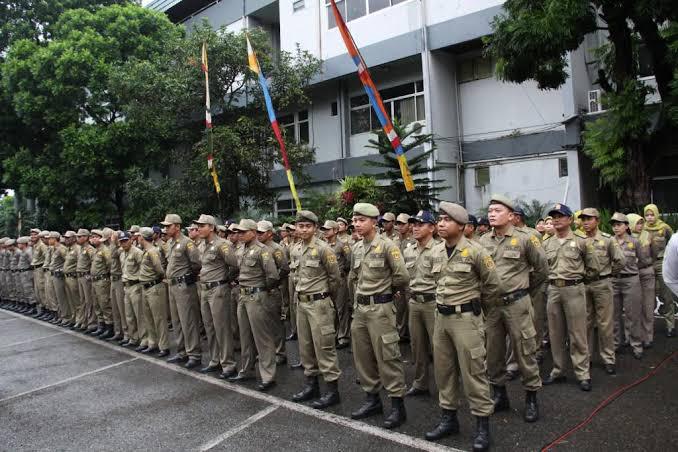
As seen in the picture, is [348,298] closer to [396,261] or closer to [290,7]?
[396,261]

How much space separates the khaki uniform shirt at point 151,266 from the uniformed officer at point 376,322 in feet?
13.4

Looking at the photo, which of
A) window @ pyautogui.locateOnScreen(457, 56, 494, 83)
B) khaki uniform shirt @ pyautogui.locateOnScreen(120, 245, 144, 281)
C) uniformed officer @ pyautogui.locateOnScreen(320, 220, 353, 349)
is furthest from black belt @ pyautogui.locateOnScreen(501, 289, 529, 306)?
window @ pyautogui.locateOnScreen(457, 56, 494, 83)

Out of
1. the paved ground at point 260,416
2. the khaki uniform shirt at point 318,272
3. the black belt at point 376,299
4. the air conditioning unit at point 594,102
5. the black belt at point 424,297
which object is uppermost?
the air conditioning unit at point 594,102

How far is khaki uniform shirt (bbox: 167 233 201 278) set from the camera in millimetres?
7316

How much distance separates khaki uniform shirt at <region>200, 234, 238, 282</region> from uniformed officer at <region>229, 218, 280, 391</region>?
0.43 meters

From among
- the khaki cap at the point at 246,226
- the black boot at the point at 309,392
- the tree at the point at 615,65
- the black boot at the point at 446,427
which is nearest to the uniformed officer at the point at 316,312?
the black boot at the point at 309,392

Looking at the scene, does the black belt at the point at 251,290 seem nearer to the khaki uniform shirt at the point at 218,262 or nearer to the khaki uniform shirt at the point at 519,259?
the khaki uniform shirt at the point at 218,262

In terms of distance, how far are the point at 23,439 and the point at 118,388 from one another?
1.44 meters

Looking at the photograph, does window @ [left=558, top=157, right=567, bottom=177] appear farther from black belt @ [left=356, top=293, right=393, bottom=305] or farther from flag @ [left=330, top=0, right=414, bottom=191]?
black belt @ [left=356, top=293, right=393, bottom=305]

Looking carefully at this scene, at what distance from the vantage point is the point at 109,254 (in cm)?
923

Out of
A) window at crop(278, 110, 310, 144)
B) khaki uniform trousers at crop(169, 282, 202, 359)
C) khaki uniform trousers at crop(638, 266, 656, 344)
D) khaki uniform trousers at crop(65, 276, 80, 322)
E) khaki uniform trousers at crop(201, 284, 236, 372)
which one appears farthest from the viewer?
window at crop(278, 110, 310, 144)

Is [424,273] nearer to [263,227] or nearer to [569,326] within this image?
[569,326]

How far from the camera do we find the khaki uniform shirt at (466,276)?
13.9ft

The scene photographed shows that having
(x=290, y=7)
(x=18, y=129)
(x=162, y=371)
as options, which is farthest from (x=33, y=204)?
(x=162, y=371)
